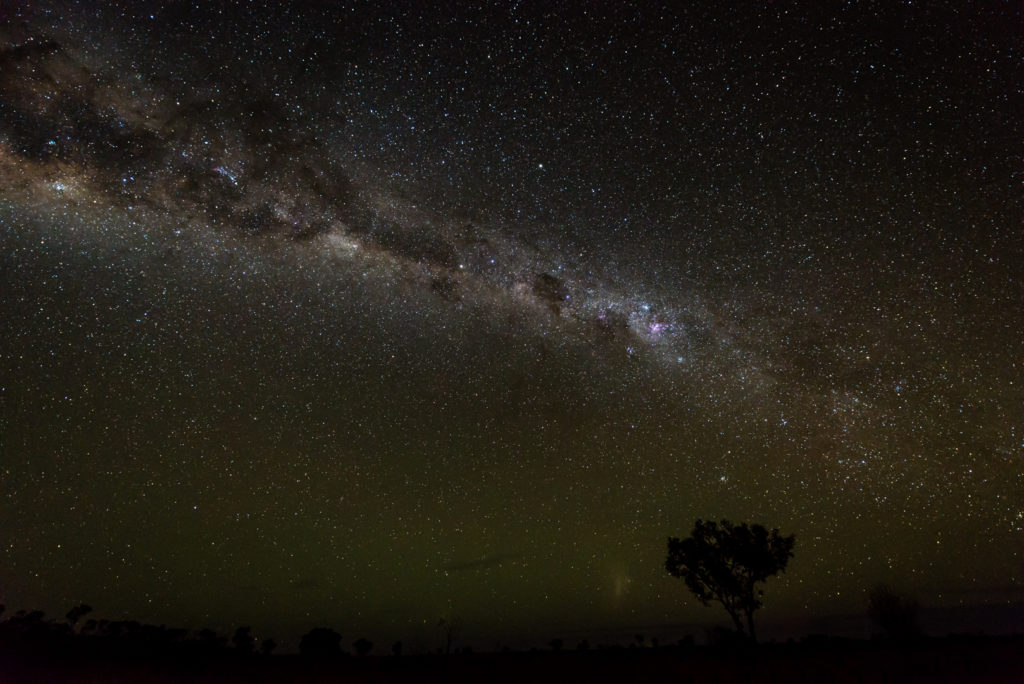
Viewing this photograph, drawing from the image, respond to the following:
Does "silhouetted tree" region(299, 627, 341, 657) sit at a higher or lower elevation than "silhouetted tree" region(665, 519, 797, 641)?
lower

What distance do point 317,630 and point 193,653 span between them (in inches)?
757

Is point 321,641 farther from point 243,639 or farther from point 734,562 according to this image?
point 734,562

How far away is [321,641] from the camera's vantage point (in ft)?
193

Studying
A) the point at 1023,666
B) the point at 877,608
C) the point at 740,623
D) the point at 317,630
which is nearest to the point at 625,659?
the point at 740,623

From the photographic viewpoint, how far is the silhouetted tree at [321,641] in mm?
57406

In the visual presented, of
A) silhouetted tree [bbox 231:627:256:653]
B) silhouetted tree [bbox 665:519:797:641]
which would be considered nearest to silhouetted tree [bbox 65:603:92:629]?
silhouetted tree [bbox 231:627:256:653]

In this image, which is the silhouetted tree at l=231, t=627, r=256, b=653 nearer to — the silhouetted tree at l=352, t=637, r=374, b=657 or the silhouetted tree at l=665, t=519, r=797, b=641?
the silhouetted tree at l=352, t=637, r=374, b=657

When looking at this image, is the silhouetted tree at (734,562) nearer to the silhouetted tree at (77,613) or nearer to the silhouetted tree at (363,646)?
the silhouetted tree at (363,646)

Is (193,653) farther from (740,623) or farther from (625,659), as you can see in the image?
(740,623)

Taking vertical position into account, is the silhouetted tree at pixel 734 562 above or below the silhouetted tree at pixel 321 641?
above

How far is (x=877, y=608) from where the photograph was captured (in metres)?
66.6

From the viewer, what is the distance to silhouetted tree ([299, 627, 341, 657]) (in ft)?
188

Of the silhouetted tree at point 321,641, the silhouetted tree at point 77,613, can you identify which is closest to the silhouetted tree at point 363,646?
the silhouetted tree at point 321,641

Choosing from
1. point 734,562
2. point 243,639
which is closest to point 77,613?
point 243,639
